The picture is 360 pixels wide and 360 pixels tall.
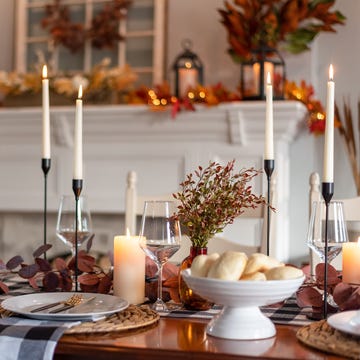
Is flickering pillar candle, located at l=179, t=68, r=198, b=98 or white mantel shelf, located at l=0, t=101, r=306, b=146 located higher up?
flickering pillar candle, located at l=179, t=68, r=198, b=98

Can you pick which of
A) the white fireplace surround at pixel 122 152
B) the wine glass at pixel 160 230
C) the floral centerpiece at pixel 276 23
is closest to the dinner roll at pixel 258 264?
the wine glass at pixel 160 230

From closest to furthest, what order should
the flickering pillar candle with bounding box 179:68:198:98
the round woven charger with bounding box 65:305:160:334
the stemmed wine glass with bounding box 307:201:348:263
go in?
the round woven charger with bounding box 65:305:160:334 → the stemmed wine glass with bounding box 307:201:348:263 → the flickering pillar candle with bounding box 179:68:198:98

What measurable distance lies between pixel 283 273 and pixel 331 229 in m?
0.32

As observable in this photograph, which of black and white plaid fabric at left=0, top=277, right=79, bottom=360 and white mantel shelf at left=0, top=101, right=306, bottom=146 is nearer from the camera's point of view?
black and white plaid fabric at left=0, top=277, right=79, bottom=360

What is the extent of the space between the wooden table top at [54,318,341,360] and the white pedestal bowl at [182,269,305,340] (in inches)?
0.6

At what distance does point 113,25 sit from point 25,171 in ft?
2.74

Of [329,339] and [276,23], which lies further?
[276,23]

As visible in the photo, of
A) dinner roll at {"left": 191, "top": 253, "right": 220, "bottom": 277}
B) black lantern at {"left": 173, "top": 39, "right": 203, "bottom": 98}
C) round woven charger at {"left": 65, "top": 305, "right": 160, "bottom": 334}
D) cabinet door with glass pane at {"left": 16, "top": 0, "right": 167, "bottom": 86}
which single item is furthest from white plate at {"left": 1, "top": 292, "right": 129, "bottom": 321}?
cabinet door with glass pane at {"left": 16, "top": 0, "right": 167, "bottom": 86}

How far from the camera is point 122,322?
119 centimetres

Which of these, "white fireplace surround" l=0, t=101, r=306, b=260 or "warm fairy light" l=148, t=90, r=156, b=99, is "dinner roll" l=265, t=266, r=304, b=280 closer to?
"white fireplace surround" l=0, t=101, r=306, b=260

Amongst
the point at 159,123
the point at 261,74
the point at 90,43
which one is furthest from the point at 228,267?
the point at 90,43

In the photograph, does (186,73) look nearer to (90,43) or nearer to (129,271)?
(90,43)

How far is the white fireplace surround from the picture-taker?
3.18 metres

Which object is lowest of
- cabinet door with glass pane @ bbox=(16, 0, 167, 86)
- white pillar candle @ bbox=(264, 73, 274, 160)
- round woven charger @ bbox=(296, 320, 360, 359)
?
round woven charger @ bbox=(296, 320, 360, 359)
